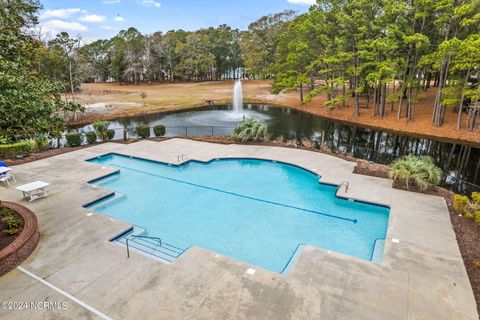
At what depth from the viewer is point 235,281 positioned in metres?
6.31

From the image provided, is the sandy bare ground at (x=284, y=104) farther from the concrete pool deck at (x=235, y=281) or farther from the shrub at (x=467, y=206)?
the concrete pool deck at (x=235, y=281)

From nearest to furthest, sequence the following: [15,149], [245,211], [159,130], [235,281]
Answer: [235,281]
[245,211]
[15,149]
[159,130]

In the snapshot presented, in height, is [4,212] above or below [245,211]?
above

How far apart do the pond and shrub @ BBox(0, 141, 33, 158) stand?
548 centimetres

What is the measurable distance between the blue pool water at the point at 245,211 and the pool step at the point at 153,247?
31cm

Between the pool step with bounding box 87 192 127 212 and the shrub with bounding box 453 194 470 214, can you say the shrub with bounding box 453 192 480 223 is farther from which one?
the pool step with bounding box 87 192 127 212

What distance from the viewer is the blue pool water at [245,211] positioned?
8.52 metres

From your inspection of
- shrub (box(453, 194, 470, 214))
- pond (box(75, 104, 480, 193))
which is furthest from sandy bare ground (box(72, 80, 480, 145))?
shrub (box(453, 194, 470, 214))

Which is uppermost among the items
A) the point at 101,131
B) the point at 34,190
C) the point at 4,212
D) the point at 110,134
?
the point at 101,131

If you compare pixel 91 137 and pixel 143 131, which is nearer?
pixel 91 137

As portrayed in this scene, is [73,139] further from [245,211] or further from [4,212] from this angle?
→ [245,211]

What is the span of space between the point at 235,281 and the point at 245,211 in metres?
4.12

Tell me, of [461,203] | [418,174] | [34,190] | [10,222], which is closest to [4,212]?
[10,222]

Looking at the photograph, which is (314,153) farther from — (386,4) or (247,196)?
(386,4)
